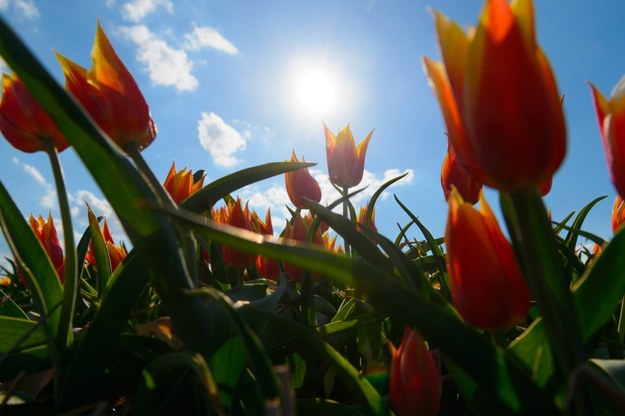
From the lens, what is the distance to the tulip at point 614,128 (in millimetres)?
448

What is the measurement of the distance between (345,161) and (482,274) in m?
1.30

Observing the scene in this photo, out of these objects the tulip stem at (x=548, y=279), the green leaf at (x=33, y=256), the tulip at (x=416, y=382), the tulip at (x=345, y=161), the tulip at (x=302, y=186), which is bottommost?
the tulip at (x=416, y=382)

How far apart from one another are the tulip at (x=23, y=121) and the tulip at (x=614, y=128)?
76 centimetres

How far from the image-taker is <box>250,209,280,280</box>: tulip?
50.3 inches

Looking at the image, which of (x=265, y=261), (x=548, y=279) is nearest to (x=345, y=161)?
(x=265, y=261)

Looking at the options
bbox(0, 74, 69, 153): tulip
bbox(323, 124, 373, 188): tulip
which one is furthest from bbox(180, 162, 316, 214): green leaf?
bbox(323, 124, 373, 188): tulip

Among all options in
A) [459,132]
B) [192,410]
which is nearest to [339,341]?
[192,410]

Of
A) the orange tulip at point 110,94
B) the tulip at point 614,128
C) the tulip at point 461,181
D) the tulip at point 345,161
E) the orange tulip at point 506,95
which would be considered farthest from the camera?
the tulip at point 345,161

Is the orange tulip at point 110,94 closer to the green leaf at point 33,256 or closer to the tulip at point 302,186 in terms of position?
the green leaf at point 33,256

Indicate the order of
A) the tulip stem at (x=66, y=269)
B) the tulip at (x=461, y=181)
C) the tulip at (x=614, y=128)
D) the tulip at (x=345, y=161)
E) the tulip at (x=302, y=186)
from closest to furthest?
the tulip at (x=614, y=128) → the tulip stem at (x=66, y=269) → the tulip at (x=461, y=181) → the tulip at (x=302, y=186) → the tulip at (x=345, y=161)

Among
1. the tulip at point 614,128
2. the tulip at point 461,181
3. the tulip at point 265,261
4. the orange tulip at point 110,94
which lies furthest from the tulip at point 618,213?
the orange tulip at point 110,94

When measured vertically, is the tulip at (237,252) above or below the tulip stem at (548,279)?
above

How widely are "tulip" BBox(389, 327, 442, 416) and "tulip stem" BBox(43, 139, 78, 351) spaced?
0.43 meters

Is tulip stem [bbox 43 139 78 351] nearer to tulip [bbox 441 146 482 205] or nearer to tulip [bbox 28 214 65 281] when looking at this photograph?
tulip [bbox 28 214 65 281]
